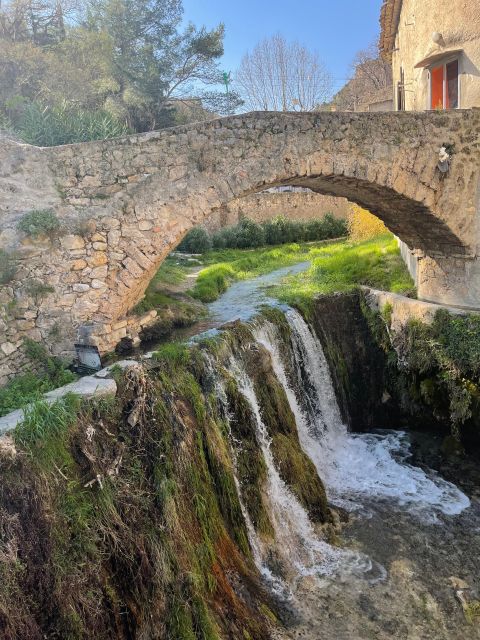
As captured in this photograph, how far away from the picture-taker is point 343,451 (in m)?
7.62

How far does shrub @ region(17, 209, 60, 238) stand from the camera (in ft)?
19.4

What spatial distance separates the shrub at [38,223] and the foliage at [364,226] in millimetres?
10986

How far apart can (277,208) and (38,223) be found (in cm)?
1698

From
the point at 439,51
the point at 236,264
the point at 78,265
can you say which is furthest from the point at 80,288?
the point at 236,264

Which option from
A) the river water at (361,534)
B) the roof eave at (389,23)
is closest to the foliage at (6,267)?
the river water at (361,534)

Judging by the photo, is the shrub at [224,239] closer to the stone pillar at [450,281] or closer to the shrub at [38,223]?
the stone pillar at [450,281]

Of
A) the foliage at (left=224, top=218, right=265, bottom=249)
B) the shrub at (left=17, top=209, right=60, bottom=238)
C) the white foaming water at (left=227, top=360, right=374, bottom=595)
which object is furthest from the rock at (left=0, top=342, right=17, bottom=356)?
the foliage at (left=224, top=218, right=265, bottom=249)

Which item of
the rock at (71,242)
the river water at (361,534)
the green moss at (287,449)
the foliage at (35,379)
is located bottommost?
the river water at (361,534)

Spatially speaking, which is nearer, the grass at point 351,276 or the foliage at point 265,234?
the grass at point 351,276

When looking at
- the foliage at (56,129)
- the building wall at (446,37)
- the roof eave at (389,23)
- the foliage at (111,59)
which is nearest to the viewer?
the building wall at (446,37)

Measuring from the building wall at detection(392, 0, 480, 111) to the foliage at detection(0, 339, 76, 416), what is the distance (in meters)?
6.92

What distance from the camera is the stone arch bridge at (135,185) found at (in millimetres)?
5988

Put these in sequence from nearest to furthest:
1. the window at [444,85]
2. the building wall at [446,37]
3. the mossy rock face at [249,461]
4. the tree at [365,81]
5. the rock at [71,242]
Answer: the mossy rock face at [249,461], the rock at [71,242], the building wall at [446,37], the window at [444,85], the tree at [365,81]

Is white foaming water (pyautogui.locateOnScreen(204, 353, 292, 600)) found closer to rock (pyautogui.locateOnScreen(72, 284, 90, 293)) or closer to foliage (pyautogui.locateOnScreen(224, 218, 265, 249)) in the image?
rock (pyautogui.locateOnScreen(72, 284, 90, 293))
